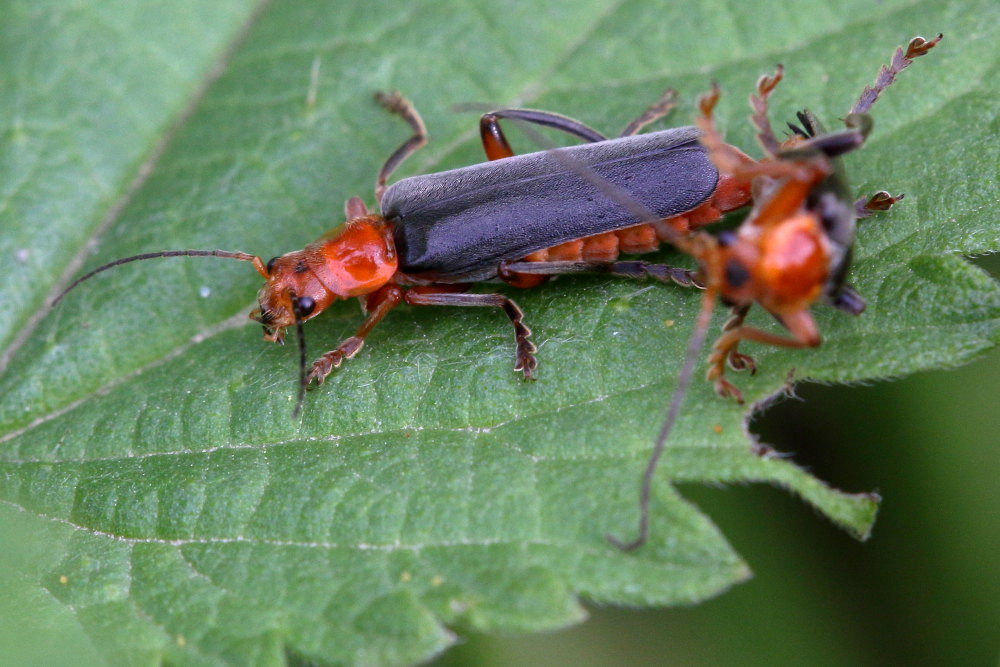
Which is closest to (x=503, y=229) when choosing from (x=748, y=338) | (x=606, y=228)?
(x=606, y=228)

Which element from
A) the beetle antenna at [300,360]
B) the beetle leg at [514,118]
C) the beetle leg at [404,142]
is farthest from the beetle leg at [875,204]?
the beetle antenna at [300,360]

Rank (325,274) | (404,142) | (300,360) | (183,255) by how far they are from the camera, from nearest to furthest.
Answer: (300,360) → (325,274) → (183,255) → (404,142)

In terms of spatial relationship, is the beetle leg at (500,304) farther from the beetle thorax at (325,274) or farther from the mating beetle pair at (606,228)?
the beetle thorax at (325,274)

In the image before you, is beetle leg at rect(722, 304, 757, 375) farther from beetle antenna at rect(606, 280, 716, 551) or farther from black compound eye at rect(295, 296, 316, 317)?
black compound eye at rect(295, 296, 316, 317)

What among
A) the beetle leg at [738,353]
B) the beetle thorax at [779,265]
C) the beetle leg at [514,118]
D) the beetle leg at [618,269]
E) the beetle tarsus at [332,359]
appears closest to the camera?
the beetle thorax at [779,265]

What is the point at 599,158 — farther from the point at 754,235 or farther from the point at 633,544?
the point at 633,544

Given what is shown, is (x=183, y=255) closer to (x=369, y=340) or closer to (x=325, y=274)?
(x=325, y=274)
